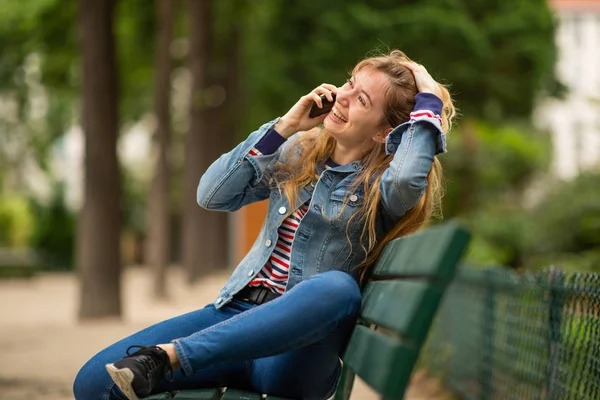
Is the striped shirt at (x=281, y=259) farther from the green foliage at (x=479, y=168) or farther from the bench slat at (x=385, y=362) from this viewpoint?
the green foliage at (x=479, y=168)

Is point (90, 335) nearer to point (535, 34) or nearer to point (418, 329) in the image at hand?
point (418, 329)

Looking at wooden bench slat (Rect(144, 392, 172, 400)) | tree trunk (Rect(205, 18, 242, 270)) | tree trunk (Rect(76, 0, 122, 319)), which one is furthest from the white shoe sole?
tree trunk (Rect(205, 18, 242, 270))

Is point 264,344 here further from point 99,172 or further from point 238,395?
point 99,172

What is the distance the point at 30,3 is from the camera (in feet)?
54.9

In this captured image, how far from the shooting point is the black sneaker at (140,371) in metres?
2.70

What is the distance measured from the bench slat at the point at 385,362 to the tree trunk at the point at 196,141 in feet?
59.3

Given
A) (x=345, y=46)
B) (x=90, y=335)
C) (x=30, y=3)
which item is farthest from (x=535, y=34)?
(x=90, y=335)

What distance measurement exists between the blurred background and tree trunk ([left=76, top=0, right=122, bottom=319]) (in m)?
0.02

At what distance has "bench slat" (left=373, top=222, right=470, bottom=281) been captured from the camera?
6.92 ft

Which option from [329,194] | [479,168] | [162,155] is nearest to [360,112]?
[329,194]

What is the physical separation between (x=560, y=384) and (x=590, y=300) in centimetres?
72

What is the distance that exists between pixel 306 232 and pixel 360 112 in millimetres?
430

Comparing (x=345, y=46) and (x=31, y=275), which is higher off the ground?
(x=345, y=46)

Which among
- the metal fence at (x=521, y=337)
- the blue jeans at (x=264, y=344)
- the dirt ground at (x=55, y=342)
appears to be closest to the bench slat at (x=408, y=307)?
the blue jeans at (x=264, y=344)
